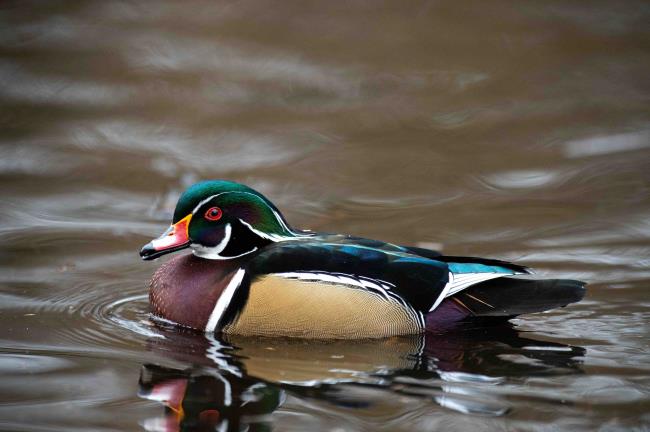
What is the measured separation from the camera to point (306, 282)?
269 inches

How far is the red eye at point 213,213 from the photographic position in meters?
7.27

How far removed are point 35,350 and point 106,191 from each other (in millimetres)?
3557

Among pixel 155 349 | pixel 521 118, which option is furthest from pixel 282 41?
pixel 155 349

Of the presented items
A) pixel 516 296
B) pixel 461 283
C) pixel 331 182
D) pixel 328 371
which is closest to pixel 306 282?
pixel 328 371

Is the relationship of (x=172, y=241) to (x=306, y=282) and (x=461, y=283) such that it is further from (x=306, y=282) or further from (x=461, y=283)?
(x=461, y=283)

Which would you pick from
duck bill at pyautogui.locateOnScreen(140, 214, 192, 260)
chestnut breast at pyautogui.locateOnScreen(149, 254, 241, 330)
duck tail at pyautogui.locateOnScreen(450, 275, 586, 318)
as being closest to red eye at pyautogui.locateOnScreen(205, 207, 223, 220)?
duck bill at pyautogui.locateOnScreen(140, 214, 192, 260)

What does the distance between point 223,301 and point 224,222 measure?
60 cm

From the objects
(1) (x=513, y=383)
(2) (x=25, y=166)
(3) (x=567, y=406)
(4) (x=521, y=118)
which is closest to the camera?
(3) (x=567, y=406)

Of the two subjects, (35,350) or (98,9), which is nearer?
(35,350)

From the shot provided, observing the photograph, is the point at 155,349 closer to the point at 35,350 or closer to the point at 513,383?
the point at 35,350

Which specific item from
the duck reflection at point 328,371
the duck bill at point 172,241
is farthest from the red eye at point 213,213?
the duck reflection at point 328,371

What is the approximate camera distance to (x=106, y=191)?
10.0 meters

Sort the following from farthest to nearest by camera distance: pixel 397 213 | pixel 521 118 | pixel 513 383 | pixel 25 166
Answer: pixel 521 118, pixel 25 166, pixel 397 213, pixel 513 383

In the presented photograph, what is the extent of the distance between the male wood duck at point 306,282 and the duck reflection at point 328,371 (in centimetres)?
13
